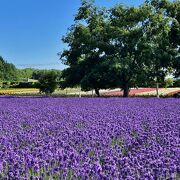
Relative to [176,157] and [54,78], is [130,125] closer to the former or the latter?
[176,157]

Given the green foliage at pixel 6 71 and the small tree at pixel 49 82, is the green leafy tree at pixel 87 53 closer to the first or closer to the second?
the small tree at pixel 49 82

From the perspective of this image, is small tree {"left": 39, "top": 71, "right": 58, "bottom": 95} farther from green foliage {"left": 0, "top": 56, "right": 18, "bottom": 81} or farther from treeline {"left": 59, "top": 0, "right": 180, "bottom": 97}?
green foliage {"left": 0, "top": 56, "right": 18, "bottom": 81}

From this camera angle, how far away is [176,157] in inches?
181

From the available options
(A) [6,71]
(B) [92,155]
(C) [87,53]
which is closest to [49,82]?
(C) [87,53]

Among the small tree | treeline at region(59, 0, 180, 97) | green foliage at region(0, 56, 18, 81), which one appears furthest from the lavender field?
green foliage at region(0, 56, 18, 81)

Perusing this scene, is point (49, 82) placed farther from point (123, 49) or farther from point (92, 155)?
point (92, 155)

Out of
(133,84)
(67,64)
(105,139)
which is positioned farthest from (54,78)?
(105,139)

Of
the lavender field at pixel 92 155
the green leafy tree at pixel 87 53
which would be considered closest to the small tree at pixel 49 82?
the green leafy tree at pixel 87 53

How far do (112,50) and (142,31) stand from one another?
2.14 metres

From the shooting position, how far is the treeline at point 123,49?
88.3 feet

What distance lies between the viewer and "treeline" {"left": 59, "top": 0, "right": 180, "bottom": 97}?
88.3 feet

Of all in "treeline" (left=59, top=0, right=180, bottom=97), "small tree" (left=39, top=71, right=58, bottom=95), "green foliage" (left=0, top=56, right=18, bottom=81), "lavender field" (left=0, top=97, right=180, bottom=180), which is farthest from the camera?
"green foliage" (left=0, top=56, right=18, bottom=81)

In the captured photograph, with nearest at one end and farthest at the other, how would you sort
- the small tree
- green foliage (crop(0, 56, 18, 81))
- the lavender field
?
the lavender field → the small tree → green foliage (crop(0, 56, 18, 81))

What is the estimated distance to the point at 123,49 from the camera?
27750 mm
